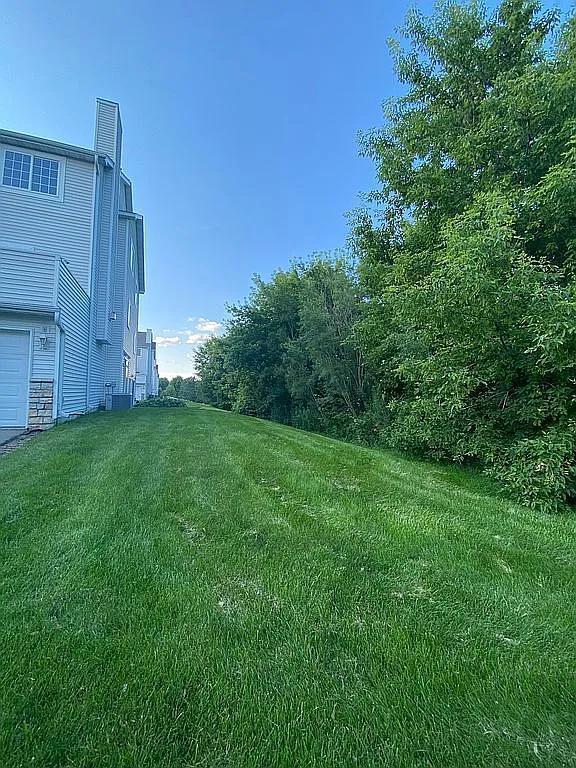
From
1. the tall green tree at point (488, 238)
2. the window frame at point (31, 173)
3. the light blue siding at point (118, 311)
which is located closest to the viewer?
the tall green tree at point (488, 238)

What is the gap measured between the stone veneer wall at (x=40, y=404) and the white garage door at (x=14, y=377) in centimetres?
9

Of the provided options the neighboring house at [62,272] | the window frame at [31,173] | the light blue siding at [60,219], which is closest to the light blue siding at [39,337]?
the neighboring house at [62,272]

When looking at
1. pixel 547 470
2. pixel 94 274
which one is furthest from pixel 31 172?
pixel 547 470

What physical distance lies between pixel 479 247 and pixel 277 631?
13.8 ft

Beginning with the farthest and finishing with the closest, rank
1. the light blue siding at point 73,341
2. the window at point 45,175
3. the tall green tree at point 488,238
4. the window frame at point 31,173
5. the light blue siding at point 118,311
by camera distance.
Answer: the light blue siding at point 118,311 → the window at point 45,175 → the window frame at point 31,173 → the light blue siding at point 73,341 → the tall green tree at point 488,238

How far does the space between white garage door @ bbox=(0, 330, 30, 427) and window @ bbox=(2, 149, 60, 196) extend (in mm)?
5106

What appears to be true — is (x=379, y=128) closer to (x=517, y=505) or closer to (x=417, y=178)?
(x=417, y=178)

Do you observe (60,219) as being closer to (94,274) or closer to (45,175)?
(45,175)

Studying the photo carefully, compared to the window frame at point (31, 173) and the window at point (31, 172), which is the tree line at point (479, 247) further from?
the window at point (31, 172)

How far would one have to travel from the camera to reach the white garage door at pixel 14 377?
22.2ft

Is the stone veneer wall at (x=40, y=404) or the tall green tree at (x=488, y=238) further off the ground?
the tall green tree at (x=488, y=238)

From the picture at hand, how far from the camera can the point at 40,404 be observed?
7008 mm

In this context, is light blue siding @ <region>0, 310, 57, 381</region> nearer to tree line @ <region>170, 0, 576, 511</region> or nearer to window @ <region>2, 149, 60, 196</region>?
window @ <region>2, 149, 60, 196</region>

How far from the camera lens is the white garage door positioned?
676cm
